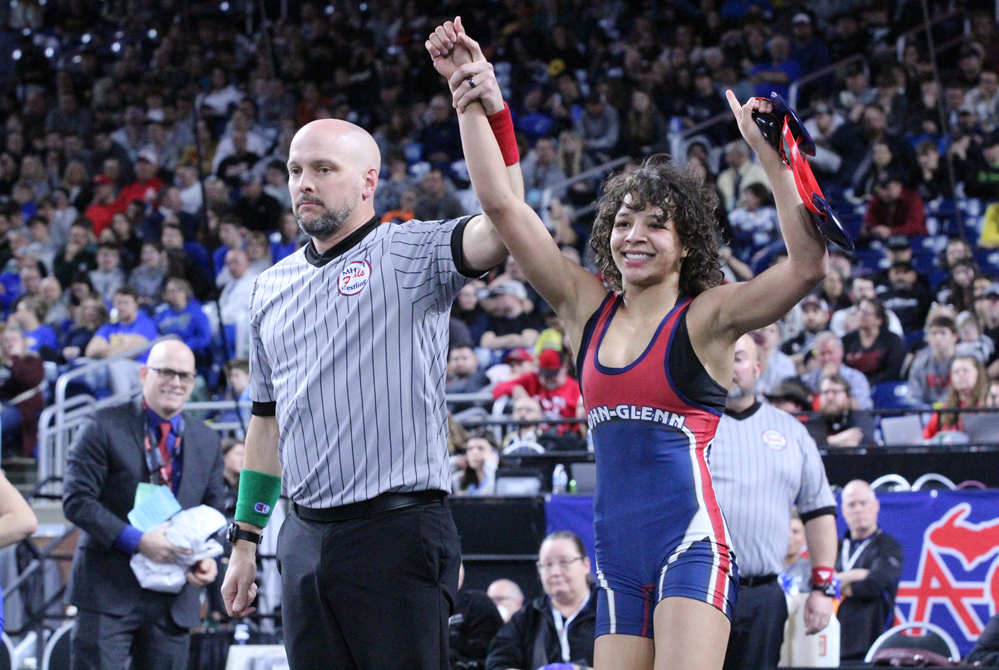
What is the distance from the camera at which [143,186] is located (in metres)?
15.1

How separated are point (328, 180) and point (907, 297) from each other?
27.6ft

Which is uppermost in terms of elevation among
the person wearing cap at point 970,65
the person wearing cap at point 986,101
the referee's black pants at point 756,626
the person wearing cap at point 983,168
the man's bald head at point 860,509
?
the person wearing cap at point 970,65

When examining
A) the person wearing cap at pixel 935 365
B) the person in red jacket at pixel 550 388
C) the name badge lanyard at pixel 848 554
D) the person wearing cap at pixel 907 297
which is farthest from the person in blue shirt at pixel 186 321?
the name badge lanyard at pixel 848 554

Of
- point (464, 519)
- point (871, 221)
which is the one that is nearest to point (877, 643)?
point (464, 519)

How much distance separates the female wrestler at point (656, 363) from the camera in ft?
10.4

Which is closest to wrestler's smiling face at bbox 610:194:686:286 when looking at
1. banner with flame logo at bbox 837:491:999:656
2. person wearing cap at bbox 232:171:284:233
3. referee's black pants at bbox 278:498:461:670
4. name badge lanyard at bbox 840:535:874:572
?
referee's black pants at bbox 278:498:461:670

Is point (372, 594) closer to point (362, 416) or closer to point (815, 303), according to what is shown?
point (362, 416)

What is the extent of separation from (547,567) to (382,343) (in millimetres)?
3187

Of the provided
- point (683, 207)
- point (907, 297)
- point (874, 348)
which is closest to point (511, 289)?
point (874, 348)

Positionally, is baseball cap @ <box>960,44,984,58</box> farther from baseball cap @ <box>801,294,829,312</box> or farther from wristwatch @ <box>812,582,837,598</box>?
wristwatch @ <box>812,582,837,598</box>

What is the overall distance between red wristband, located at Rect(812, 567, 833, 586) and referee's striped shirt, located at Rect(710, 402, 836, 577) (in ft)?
0.49

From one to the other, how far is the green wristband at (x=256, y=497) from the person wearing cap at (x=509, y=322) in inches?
293

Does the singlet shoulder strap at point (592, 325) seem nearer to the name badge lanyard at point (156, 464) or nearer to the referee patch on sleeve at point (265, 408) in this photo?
the referee patch on sleeve at point (265, 408)

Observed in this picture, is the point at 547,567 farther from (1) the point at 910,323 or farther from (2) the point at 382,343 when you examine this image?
(1) the point at 910,323
